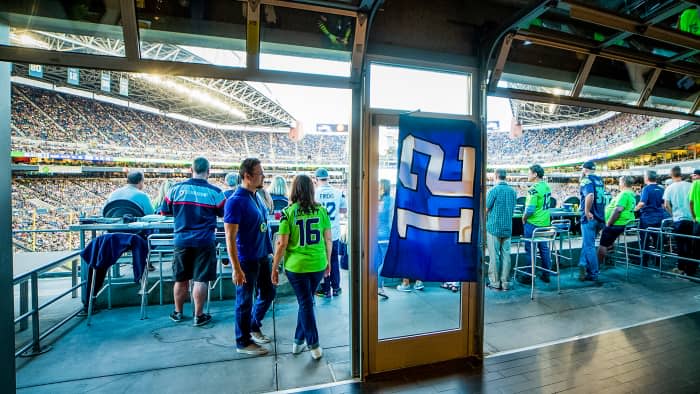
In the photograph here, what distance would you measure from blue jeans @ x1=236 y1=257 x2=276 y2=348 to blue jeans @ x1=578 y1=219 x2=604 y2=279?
14.6 feet

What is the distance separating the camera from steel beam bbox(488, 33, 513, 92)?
2.26 meters

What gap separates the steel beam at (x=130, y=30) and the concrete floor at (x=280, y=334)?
2222mm

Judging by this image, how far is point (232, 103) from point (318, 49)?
2044 cm

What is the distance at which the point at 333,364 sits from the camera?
2361 millimetres

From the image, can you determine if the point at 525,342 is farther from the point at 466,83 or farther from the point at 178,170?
the point at 178,170


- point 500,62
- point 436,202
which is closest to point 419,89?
point 500,62

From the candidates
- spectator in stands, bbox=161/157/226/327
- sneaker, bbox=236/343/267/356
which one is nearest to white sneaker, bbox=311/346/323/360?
sneaker, bbox=236/343/267/356

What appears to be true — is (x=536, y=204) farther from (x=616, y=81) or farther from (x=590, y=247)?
(x=616, y=81)

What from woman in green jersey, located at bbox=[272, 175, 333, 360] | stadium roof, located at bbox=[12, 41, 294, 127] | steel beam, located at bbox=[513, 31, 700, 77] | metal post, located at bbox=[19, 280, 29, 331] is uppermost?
stadium roof, located at bbox=[12, 41, 294, 127]

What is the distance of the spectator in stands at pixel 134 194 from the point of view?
385cm

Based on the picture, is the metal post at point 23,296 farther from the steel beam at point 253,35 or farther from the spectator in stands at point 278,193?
the steel beam at point 253,35

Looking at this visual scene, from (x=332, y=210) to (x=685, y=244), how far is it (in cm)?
571

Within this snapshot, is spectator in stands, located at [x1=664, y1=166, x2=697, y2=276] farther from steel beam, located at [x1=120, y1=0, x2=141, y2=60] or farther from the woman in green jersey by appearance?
steel beam, located at [x1=120, y1=0, x2=141, y2=60]

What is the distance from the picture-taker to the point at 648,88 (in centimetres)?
289
